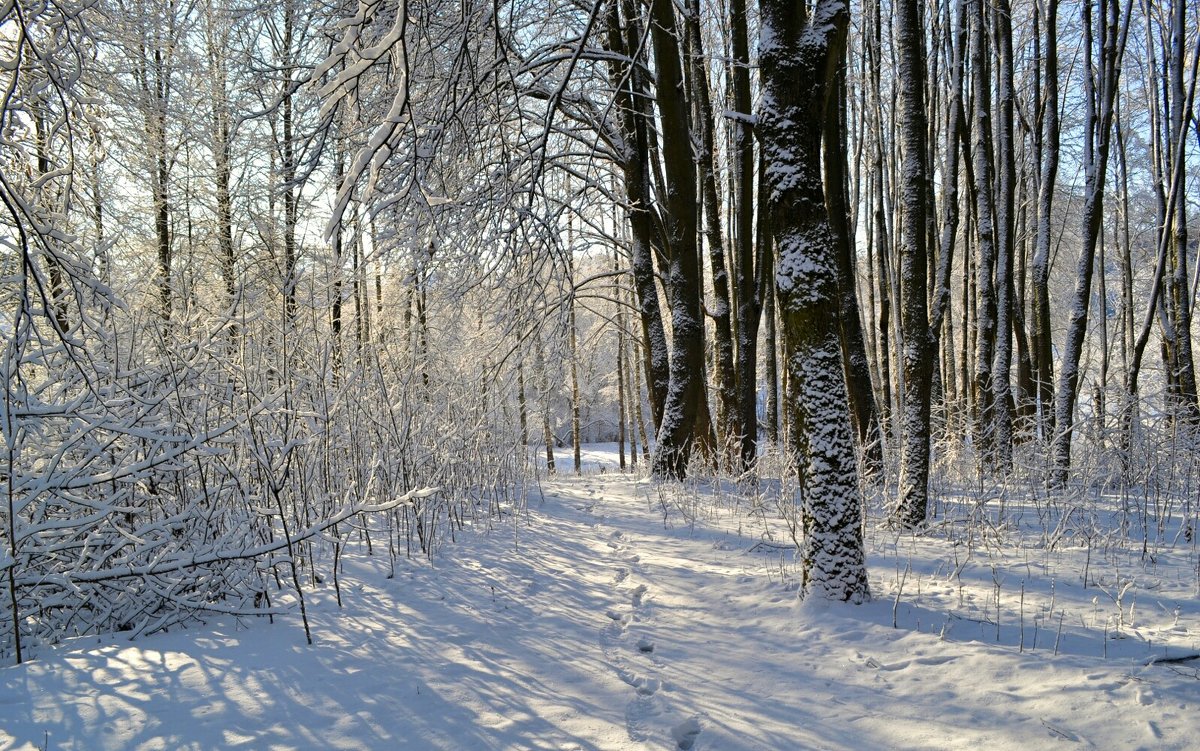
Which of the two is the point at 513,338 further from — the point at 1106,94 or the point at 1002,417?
the point at 1106,94

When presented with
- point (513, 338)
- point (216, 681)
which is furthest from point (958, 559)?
point (513, 338)

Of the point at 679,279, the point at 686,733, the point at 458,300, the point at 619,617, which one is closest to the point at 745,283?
the point at 679,279

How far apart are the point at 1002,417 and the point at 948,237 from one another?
108 inches

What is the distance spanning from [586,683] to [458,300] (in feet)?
16.7

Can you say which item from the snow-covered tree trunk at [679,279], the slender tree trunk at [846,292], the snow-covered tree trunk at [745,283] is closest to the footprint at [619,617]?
the slender tree trunk at [846,292]

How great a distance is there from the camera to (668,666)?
10.6ft

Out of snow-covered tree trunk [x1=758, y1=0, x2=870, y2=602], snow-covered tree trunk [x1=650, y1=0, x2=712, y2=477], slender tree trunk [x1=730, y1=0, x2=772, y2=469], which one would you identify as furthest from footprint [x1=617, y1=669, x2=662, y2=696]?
slender tree trunk [x1=730, y1=0, x2=772, y2=469]

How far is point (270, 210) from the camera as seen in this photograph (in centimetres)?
1154

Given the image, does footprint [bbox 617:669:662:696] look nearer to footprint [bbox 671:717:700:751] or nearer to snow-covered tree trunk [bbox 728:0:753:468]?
footprint [bbox 671:717:700:751]

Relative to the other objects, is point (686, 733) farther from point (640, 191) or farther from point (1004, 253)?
point (1004, 253)

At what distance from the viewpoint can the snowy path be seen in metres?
2.44

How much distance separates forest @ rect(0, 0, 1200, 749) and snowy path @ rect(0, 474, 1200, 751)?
26cm

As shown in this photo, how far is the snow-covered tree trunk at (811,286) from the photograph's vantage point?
12.6 feet

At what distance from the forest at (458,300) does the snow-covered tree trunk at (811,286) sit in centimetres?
2
